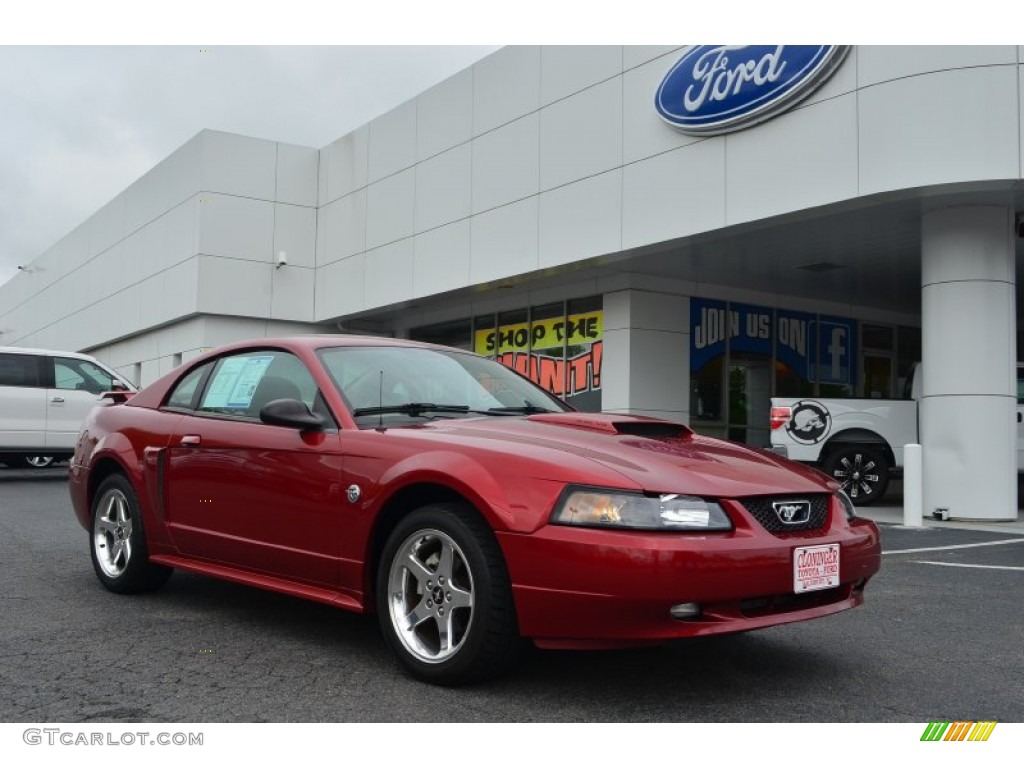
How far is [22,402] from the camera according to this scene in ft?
48.2

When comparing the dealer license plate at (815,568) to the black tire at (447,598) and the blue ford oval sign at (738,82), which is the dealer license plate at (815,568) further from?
the blue ford oval sign at (738,82)

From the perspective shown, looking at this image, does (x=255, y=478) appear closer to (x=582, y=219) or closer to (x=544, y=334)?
(x=582, y=219)

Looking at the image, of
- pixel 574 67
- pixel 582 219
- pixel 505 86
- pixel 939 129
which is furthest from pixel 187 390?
pixel 505 86

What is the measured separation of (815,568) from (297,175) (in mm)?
22461

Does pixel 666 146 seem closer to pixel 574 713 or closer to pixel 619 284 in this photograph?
pixel 619 284

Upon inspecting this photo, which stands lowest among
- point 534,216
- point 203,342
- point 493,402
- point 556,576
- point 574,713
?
point 574,713

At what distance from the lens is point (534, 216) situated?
55.8ft

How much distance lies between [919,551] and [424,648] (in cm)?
618

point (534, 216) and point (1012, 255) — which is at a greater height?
point (534, 216)

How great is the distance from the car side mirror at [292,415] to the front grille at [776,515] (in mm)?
A: 1873

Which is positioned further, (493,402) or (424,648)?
(493,402)

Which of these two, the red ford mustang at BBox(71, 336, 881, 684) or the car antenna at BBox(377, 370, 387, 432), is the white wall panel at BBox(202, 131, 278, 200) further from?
the car antenna at BBox(377, 370, 387, 432)
